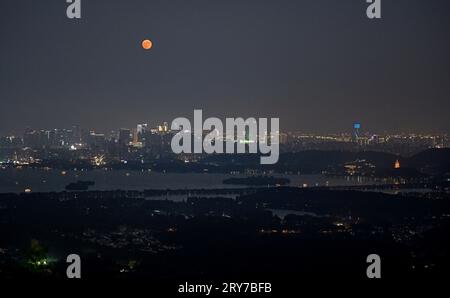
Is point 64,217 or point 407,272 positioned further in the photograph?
point 64,217

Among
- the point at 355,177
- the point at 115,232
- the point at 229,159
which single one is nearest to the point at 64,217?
the point at 115,232

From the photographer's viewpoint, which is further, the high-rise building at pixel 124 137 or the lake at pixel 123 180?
the high-rise building at pixel 124 137

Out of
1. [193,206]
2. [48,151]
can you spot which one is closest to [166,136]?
[48,151]

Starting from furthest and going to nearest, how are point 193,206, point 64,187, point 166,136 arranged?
1. point 166,136
2. point 64,187
3. point 193,206

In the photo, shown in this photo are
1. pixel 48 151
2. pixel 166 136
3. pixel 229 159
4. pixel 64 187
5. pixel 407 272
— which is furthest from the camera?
pixel 166 136

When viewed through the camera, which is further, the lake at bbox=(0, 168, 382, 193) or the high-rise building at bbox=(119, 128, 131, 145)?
the high-rise building at bbox=(119, 128, 131, 145)

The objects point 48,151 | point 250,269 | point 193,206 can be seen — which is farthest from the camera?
point 48,151

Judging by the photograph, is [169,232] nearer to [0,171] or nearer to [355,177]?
[355,177]

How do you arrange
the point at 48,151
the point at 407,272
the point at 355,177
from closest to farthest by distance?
the point at 407,272, the point at 355,177, the point at 48,151
